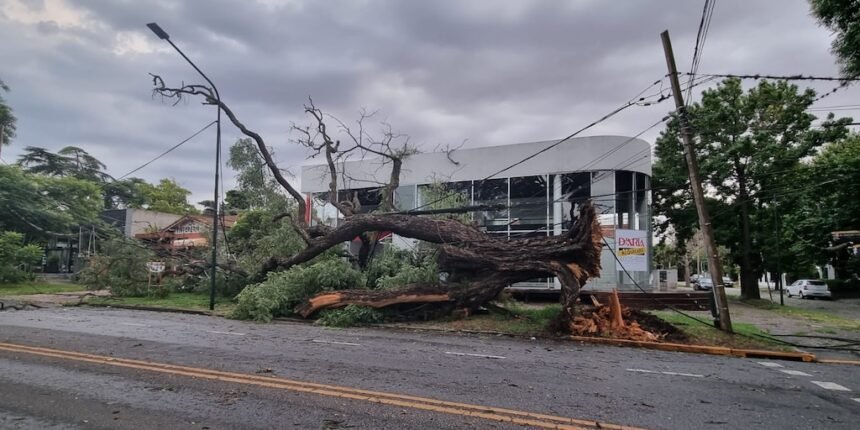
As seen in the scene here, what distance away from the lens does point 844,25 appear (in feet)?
38.7

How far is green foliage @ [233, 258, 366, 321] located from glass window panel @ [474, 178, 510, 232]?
9.28 meters

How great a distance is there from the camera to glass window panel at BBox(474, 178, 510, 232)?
2308cm

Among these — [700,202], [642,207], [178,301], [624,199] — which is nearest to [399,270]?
[700,202]

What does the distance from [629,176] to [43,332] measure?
2110 cm

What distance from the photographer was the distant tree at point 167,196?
5538 centimetres

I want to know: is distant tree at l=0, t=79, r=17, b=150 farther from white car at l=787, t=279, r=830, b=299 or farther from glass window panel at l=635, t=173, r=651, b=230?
white car at l=787, t=279, r=830, b=299

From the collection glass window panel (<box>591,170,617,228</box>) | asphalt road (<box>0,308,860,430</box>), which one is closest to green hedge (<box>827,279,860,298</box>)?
glass window panel (<box>591,170,617,228</box>)

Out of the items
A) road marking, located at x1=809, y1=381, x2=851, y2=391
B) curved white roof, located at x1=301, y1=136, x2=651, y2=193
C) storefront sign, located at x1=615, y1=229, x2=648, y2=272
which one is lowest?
road marking, located at x1=809, y1=381, x2=851, y2=391

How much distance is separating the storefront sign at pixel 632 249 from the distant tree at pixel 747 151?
18.3ft

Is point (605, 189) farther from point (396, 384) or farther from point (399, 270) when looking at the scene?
point (396, 384)

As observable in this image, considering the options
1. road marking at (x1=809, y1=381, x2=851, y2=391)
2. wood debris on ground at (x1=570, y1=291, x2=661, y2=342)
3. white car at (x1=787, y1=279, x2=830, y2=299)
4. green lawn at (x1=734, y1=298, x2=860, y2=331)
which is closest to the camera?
road marking at (x1=809, y1=381, x2=851, y2=391)

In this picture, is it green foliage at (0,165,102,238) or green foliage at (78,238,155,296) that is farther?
green foliage at (0,165,102,238)

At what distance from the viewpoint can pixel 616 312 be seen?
1145 centimetres

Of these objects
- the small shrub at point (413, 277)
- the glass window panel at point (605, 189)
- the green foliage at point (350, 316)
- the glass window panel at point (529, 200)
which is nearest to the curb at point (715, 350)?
the small shrub at point (413, 277)
